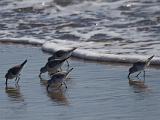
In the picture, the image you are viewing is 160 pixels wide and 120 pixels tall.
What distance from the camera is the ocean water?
41.8 ft

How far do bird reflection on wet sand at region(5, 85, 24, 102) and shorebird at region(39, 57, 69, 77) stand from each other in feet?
2.73

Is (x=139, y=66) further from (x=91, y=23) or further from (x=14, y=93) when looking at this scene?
(x=91, y=23)

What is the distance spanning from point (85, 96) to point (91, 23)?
7705mm

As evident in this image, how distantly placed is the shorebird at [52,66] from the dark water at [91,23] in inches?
59.9

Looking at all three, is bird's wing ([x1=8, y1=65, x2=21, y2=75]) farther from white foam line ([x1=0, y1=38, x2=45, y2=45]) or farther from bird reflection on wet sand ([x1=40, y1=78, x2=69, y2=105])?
white foam line ([x1=0, y1=38, x2=45, y2=45])

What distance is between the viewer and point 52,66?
1112cm

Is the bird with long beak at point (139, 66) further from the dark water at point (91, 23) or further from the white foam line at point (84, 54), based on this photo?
the dark water at point (91, 23)

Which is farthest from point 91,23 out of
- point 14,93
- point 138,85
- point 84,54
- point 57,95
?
point 57,95

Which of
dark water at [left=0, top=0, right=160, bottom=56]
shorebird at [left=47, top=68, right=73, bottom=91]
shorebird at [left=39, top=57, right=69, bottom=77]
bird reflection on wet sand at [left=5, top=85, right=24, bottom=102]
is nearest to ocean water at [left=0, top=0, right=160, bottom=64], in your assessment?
dark water at [left=0, top=0, right=160, bottom=56]

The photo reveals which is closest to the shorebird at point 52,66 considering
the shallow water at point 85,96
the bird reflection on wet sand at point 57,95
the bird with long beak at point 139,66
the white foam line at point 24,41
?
the shallow water at point 85,96

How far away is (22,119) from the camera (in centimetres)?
786

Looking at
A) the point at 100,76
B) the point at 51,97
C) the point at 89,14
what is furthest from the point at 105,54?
the point at 89,14

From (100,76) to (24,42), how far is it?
4.90 m

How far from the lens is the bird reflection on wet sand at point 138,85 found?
9464mm
